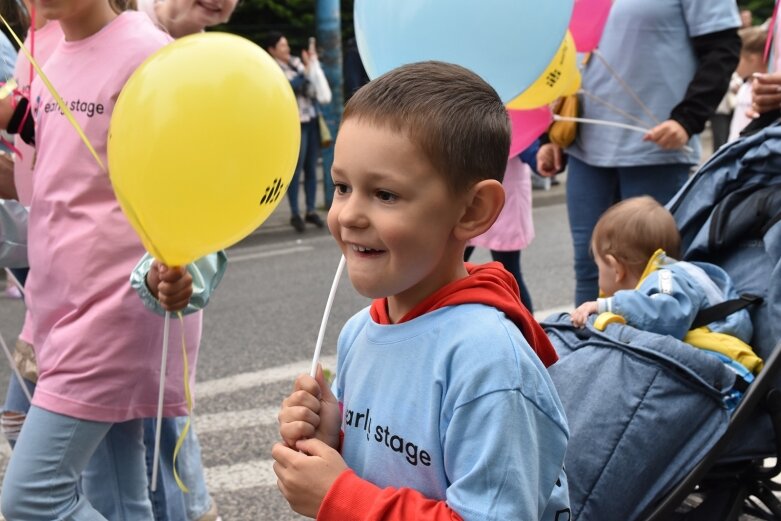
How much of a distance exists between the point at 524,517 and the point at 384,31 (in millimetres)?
1525

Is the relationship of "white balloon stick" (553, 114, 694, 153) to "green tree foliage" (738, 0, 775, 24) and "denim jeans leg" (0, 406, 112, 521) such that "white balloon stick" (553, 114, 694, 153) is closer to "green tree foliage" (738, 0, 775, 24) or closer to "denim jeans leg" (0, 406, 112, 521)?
"denim jeans leg" (0, 406, 112, 521)

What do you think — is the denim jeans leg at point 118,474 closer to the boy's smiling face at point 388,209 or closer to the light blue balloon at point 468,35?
the light blue balloon at point 468,35

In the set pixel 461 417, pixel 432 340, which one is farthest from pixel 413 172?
pixel 461 417

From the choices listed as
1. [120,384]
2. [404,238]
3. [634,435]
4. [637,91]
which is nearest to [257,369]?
[637,91]

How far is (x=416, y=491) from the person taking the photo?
1593mm

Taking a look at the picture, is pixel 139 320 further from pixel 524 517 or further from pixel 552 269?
pixel 552 269

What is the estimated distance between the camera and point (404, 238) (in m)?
1.58

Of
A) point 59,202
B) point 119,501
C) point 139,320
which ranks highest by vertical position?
point 59,202

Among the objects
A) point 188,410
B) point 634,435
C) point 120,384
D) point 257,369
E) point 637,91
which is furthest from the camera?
point 257,369

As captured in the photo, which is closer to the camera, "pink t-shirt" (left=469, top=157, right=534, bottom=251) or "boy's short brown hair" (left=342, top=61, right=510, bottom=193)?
"boy's short brown hair" (left=342, top=61, right=510, bottom=193)

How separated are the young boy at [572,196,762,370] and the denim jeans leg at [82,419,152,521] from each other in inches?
47.4

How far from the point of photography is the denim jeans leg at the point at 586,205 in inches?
157

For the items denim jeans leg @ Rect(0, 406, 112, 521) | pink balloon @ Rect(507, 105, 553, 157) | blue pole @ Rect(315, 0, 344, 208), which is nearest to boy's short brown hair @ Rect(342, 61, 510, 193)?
denim jeans leg @ Rect(0, 406, 112, 521)

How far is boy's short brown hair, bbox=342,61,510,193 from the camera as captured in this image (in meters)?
1.57
